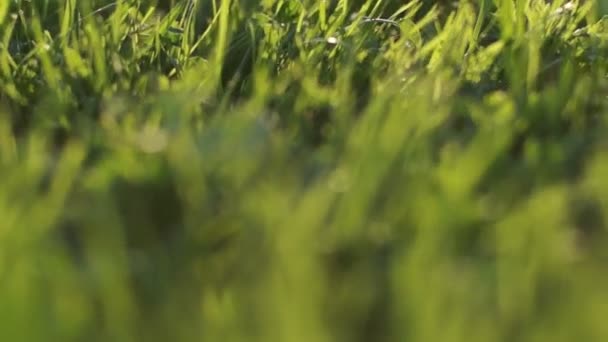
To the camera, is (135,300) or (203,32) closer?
(135,300)

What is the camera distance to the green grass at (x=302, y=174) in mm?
1062

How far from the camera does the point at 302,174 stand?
1333 millimetres

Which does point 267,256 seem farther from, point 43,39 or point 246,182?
point 43,39

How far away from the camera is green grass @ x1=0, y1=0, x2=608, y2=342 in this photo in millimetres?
1062

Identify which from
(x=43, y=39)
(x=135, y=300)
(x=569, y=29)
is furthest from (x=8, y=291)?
(x=569, y=29)

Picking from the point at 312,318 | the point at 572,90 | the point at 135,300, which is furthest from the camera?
the point at 572,90

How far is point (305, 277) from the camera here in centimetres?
106

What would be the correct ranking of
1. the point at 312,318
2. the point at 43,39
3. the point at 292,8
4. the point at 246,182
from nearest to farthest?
the point at 312,318 → the point at 246,182 → the point at 43,39 → the point at 292,8

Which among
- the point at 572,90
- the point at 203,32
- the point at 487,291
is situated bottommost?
the point at 203,32

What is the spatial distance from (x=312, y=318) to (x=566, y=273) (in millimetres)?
250

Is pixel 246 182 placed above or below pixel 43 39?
above

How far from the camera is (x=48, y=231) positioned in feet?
3.90

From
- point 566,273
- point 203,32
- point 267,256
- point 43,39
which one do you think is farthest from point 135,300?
point 203,32

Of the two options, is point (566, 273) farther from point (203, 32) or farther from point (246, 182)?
point (203, 32)
